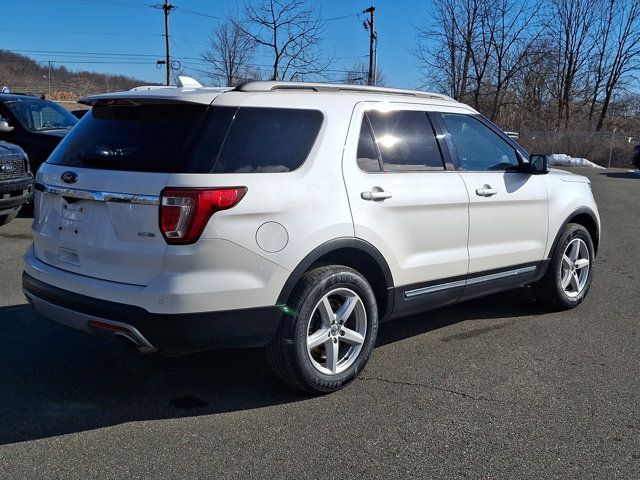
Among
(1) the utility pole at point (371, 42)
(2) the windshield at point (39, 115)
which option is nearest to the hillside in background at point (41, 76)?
(1) the utility pole at point (371, 42)

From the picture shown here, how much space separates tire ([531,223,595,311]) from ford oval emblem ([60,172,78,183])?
12.9 ft

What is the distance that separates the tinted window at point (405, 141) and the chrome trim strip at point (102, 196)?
1600mm

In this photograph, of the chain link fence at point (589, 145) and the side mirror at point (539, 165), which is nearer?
the side mirror at point (539, 165)

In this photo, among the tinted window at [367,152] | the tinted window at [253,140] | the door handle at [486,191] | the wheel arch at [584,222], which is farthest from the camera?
the wheel arch at [584,222]

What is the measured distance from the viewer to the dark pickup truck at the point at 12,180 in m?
8.38

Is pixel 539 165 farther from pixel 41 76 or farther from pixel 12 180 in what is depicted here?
pixel 41 76

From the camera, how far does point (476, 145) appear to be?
5012 millimetres

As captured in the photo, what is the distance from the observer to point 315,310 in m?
3.79

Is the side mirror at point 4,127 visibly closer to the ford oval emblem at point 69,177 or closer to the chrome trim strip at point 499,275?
the ford oval emblem at point 69,177

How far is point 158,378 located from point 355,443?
Result: 1477 mm

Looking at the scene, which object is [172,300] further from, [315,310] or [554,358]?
[554,358]

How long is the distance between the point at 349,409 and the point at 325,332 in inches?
18.5

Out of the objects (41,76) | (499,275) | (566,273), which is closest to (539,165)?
(499,275)

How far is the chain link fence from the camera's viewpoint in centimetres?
3142
